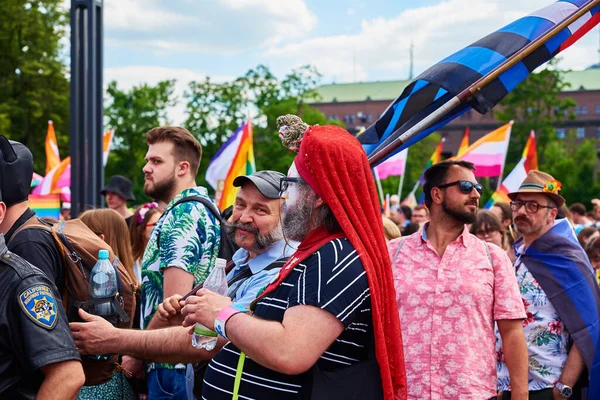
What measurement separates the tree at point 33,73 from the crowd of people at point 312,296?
31.0m

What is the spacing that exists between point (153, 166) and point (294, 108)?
146ft

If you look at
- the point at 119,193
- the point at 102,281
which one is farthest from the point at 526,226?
the point at 119,193

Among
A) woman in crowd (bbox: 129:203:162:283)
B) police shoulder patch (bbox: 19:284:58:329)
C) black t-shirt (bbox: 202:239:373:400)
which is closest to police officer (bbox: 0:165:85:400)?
police shoulder patch (bbox: 19:284:58:329)

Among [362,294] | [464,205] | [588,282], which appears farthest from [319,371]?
[588,282]

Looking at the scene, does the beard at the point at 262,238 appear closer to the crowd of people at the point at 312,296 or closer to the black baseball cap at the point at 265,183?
the crowd of people at the point at 312,296

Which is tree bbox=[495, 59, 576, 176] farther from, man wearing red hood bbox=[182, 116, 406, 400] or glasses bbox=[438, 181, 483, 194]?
man wearing red hood bbox=[182, 116, 406, 400]

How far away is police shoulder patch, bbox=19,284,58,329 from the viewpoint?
2.39 meters

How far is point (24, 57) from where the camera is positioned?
34531 millimetres

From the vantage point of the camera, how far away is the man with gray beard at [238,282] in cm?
300

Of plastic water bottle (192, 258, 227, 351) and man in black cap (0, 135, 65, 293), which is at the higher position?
man in black cap (0, 135, 65, 293)

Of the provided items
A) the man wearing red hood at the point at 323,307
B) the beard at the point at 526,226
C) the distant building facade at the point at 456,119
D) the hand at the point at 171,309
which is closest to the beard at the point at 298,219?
the man wearing red hood at the point at 323,307

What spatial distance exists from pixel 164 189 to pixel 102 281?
1.44 m

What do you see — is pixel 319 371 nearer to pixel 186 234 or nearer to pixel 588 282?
pixel 186 234

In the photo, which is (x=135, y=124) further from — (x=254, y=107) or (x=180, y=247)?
(x=180, y=247)
